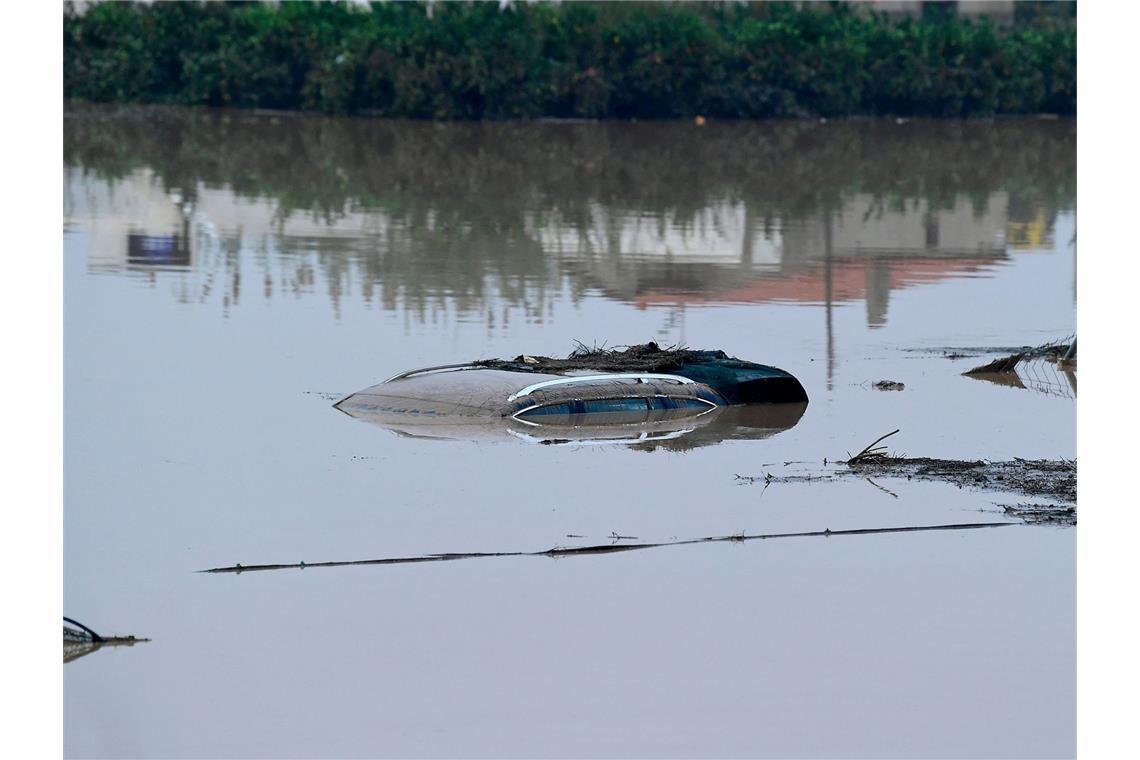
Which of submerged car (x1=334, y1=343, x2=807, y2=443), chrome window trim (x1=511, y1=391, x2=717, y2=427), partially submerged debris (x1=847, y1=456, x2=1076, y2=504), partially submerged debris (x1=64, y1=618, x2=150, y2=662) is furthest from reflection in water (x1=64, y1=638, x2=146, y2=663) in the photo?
partially submerged debris (x1=847, y1=456, x2=1076, y2=504)

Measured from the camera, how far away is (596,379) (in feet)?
53.5

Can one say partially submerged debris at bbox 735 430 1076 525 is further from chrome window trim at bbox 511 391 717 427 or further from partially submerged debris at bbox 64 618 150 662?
partially submerged debris at bbox 64 618 150 662

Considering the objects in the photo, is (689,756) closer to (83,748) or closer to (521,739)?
(521,739)

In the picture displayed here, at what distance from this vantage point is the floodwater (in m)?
9.27

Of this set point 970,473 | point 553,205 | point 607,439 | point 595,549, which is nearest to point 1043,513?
point 970,473

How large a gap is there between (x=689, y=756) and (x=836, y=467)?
21.1ft

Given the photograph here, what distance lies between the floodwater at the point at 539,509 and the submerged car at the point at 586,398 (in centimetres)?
35

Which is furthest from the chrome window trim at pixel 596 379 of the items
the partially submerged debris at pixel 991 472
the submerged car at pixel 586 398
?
the partially submerged debris at pixel 991 472

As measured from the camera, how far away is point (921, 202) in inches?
1492

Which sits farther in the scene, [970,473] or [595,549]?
[970,473]

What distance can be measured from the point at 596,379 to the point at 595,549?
4.23m

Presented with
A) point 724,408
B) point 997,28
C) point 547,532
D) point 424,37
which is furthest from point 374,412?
point 997,28

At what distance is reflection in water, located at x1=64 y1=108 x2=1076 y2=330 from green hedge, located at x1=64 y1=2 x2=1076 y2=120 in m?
0.94

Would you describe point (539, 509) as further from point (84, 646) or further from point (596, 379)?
point (84, 646)
